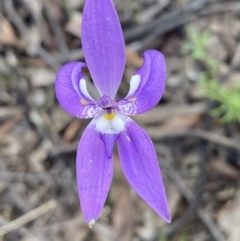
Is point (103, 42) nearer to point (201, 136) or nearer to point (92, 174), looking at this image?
point (92, 174)

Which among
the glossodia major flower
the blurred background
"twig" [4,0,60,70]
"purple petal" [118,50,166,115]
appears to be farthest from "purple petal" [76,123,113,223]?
"twig" [4,0,60,70]

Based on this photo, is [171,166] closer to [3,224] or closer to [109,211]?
[109,211]

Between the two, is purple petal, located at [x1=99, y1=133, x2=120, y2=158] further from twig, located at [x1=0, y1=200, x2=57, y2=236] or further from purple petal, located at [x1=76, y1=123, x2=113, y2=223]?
twig, located at [x1=0, y1=200, x2=57, y2=236]

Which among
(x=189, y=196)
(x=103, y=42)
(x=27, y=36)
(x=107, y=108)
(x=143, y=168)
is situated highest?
(x=103, y=42)

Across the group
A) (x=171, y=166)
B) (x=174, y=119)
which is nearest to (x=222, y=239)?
(x=171, y=166)

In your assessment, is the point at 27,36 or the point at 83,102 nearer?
the point at 83,102

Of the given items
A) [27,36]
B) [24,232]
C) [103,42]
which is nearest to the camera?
[103,42]

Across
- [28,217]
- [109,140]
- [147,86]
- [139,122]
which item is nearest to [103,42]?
[147,86]

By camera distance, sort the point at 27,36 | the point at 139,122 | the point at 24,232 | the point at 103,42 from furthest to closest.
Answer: the point at 27,36 < the point at 139,122 < the point at 24,232 < the point at 103,42
